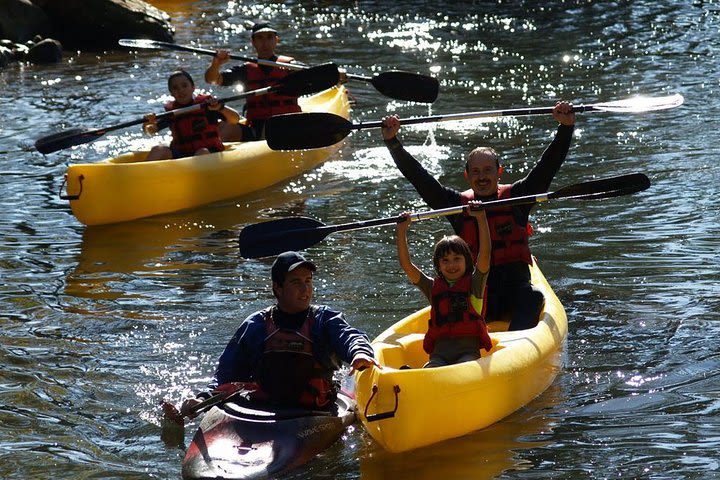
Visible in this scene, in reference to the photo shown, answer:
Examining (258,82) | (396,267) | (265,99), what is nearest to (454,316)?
(396,267)

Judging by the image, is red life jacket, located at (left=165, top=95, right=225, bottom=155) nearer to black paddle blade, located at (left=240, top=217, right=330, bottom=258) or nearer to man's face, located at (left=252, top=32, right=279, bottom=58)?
man's face, located at (left=252, top=32, right=279, bottom=58)

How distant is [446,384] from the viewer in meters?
4.82

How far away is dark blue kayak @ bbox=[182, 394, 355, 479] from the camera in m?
4.57

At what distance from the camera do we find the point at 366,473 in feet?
15.9

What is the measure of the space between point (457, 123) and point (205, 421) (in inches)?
292

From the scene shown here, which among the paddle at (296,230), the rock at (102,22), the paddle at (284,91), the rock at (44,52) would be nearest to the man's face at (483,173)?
the paddle at (296,230)

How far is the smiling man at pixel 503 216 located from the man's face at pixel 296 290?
4.35ft

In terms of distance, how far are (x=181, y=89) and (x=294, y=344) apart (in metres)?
4.35

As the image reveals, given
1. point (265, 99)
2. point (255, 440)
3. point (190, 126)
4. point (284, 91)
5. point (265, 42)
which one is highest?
point (265, 42)

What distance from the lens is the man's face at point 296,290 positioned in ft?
16.0

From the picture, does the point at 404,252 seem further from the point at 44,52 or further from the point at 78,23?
the point at 78,23

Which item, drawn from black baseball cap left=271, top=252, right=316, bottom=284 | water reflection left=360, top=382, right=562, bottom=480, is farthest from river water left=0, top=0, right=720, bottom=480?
black baseball cap left=271, top=252, right=316, bottom=284

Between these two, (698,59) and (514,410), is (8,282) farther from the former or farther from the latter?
(698,59)

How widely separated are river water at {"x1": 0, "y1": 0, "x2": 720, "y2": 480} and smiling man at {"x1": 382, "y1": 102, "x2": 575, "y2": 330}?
40cm
